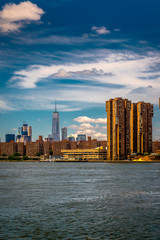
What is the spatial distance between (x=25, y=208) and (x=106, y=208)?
33.1 feet

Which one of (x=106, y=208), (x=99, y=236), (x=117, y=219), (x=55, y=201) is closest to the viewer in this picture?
(x=99, y=236)

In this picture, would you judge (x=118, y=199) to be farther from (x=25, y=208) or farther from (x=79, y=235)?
(x=79, y=235)

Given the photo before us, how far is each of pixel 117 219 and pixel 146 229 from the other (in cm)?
493

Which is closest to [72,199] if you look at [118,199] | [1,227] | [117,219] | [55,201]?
[55,201]

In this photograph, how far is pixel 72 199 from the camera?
5016 cm

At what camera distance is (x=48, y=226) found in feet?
109

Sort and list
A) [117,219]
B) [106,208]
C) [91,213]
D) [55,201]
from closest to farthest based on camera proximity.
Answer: [117,219] < [91,213] < [106,208] < [55,201]

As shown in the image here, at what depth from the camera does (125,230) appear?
103 ft

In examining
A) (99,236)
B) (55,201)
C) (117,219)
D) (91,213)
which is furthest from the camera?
(55,201)

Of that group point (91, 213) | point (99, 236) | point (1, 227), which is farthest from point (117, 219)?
point (1, 227)

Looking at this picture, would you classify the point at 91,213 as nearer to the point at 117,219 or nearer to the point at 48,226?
the point at 117,219

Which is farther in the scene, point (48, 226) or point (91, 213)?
point (91, 213)

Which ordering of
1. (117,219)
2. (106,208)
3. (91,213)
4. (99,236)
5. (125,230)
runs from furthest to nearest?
(106,208), (91,213), (117,219), (125,230), (99,236)

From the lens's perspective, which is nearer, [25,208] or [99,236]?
[99,236]
